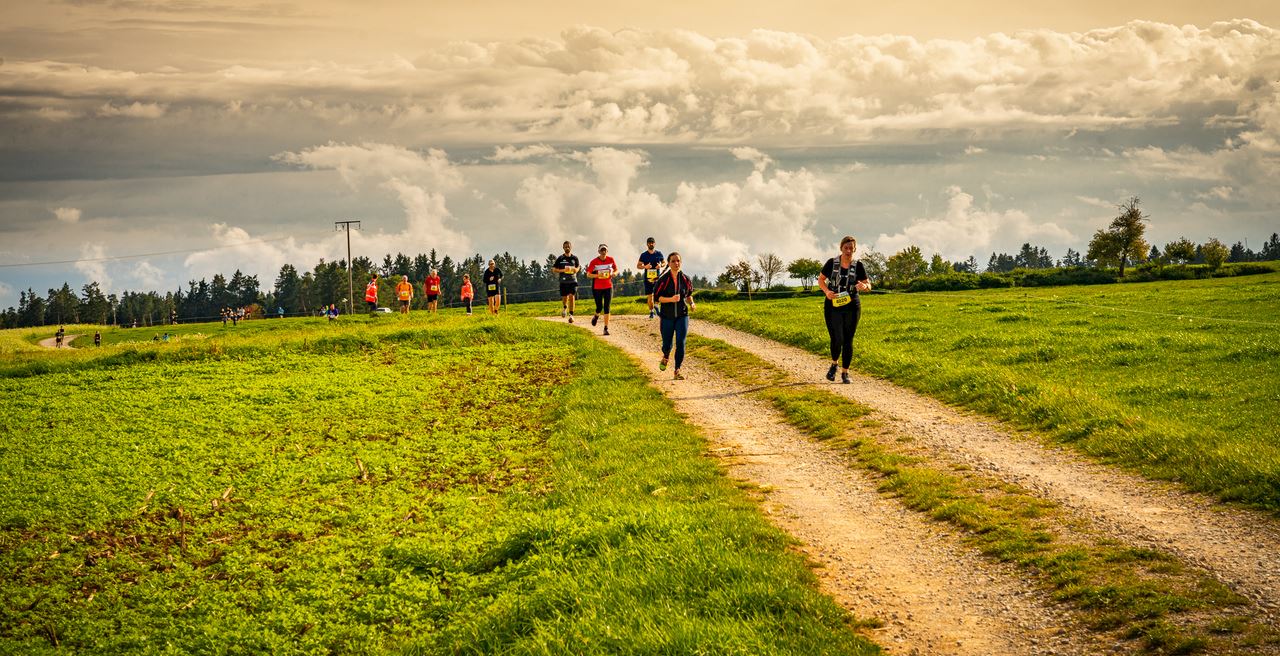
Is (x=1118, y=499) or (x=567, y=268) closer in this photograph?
(x=1118, y=499)

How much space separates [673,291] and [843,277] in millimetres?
3732

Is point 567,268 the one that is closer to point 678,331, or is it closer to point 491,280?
point 491,280

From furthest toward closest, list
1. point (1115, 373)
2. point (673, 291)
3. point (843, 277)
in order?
point (673, 291), point (1115, 373), point (843, 277)

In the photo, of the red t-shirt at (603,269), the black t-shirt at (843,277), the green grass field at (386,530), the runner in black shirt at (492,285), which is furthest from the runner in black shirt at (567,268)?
the black t-shirt at (843,277)

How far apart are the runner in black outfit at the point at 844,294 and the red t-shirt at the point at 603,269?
11.6m

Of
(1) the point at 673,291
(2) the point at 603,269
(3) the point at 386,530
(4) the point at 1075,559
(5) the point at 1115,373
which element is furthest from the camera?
(2) the point at 603,269

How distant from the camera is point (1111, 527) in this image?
9.02 meters

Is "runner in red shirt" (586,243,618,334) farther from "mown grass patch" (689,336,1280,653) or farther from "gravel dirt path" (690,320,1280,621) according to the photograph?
"mown grass patch" (689,336,1280,653)

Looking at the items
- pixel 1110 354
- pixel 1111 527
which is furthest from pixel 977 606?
pixel 1110 354

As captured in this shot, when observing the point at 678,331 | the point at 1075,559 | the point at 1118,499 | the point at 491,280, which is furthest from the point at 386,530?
the point at 491,280

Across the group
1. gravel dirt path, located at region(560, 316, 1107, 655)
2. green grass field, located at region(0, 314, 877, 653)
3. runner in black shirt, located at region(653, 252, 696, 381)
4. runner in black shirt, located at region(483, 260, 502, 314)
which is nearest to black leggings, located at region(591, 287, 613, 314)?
runner in black shirt, located at region(483, 260, 502, 314)

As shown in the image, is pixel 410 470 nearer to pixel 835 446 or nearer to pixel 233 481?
pixel 233 481

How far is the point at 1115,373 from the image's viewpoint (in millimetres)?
18672

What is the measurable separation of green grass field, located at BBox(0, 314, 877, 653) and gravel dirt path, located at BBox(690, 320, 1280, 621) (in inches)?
135
